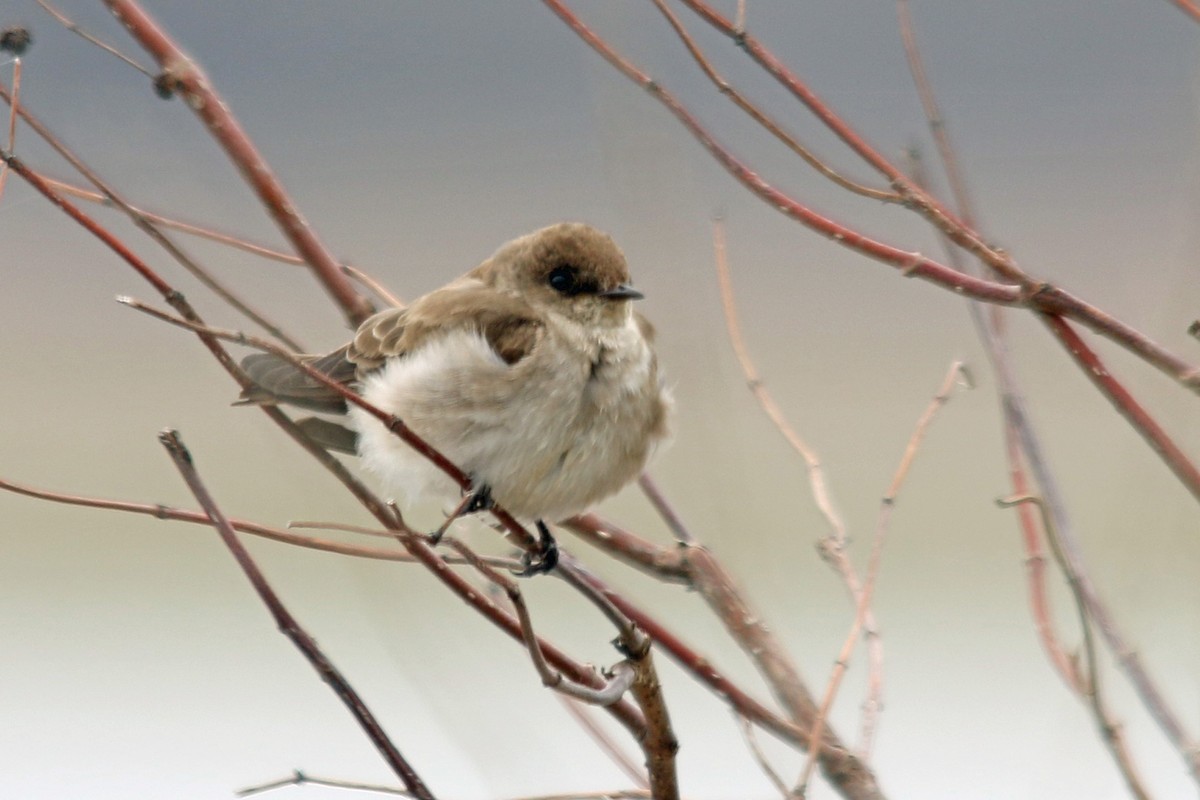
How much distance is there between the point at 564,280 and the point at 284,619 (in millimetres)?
1671

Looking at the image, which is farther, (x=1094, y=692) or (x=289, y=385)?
(x=289, y=385)

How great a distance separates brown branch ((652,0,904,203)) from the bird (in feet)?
3.34

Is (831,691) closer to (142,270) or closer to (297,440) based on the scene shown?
(297,440)

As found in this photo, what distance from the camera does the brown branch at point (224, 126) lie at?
6.40 feet

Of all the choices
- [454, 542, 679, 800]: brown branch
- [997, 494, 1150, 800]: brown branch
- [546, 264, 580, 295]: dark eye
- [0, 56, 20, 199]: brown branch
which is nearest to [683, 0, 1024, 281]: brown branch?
[997, 494, 1150, 800]: brown branch

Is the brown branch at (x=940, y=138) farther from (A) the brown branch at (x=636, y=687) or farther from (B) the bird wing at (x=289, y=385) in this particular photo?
(B) the bird wing at (x=289, y=385)

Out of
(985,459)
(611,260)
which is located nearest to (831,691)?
(611,260)

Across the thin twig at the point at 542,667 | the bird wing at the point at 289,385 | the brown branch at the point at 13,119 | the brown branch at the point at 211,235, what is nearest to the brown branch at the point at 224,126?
the brown branch at the point at 211,235

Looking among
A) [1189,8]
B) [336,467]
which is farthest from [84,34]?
[1189,8]

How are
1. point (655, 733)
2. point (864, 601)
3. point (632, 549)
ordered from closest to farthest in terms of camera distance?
point (655, 733), point (864, 601), point (632, 549)

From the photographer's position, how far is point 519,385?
2.73 metres

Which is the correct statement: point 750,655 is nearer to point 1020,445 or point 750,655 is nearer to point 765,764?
point 765,764

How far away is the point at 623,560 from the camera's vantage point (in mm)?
2373

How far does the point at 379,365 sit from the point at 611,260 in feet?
1.95
